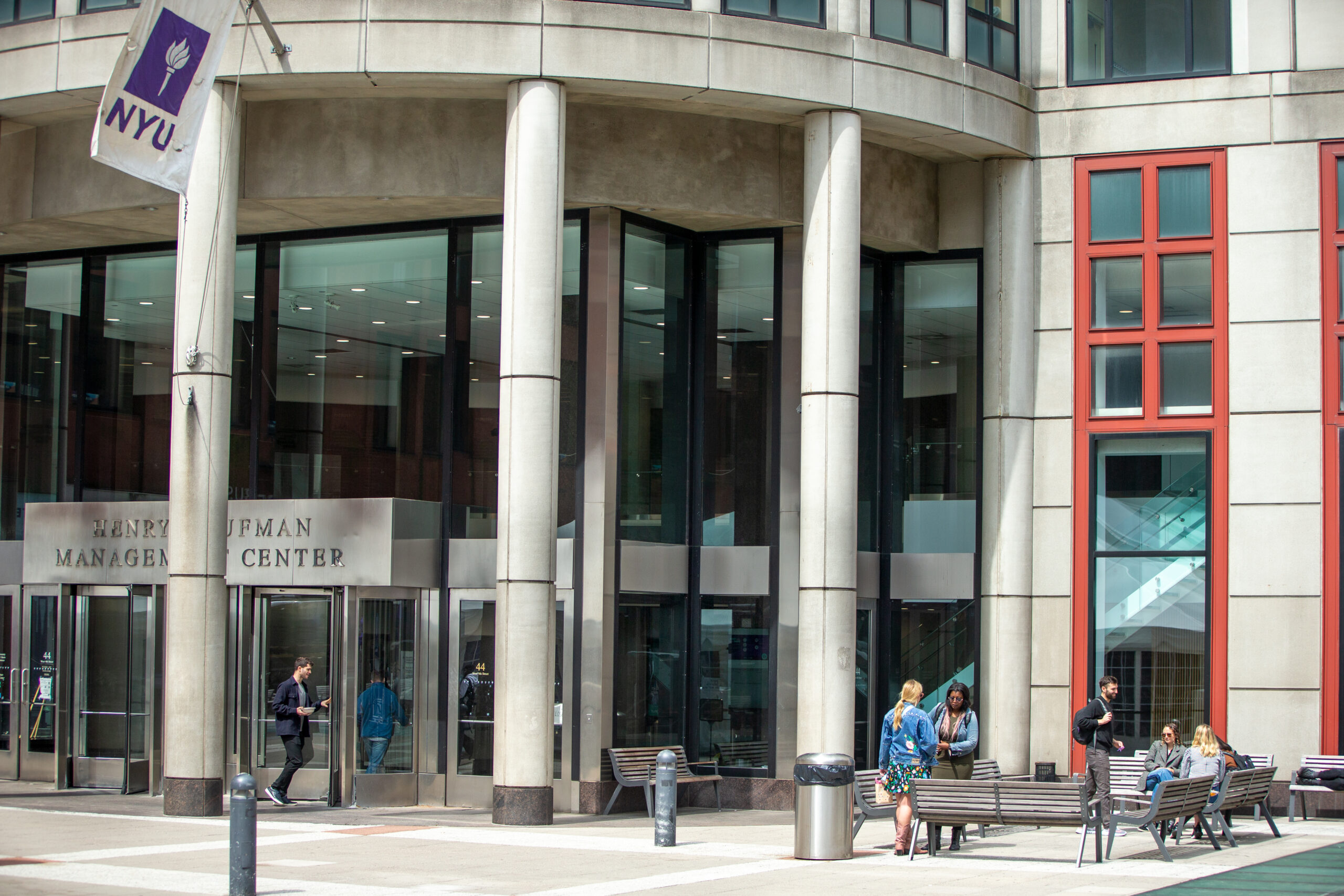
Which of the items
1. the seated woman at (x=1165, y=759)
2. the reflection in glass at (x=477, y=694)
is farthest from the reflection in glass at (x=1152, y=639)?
the reflection in glass at (x=477, y=694)

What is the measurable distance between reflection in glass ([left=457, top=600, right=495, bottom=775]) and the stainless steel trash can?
6.10m

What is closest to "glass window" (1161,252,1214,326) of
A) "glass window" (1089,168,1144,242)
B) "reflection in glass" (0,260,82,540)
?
"glass window" (1089,168,1144,242)

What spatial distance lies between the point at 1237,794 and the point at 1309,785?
3.67m

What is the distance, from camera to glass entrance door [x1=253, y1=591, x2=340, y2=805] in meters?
19.7

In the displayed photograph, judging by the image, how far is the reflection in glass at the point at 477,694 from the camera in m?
19.5

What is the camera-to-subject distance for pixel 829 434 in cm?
1906

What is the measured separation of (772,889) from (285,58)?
1114cm

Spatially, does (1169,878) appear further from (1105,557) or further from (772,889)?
(1105,557)

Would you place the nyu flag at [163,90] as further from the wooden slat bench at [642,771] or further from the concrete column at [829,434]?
the wooden slat bench at [642,771]

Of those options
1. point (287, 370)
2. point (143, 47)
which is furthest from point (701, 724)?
point (143, 47)

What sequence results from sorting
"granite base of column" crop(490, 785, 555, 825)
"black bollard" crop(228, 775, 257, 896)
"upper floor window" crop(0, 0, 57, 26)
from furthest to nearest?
"upper floor window" crop(0, 0, 57, 26)
"granite base of column" crop(490, 785, 555, 825)
"black bollard" crop(228, 775, 257, 896)

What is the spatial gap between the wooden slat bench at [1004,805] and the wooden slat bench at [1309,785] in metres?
5.85

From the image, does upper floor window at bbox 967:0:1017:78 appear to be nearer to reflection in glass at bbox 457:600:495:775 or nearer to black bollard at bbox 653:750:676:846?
reflection in glass at bbox 457:600:495:775

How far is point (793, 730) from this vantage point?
796 inches
